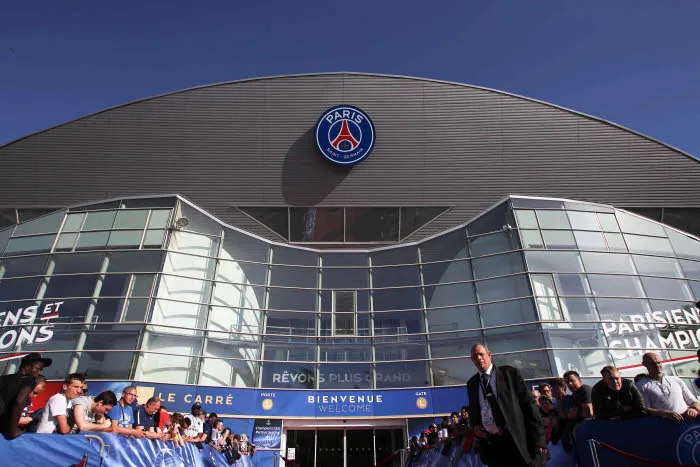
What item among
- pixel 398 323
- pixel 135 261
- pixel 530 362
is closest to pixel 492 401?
pixel 530 362

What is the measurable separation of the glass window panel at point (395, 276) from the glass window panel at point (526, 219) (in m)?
5.55

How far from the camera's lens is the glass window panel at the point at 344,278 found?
2241 centimetres

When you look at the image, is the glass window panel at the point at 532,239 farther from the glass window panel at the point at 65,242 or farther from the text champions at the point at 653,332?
the glass window panel at the point at 65,242

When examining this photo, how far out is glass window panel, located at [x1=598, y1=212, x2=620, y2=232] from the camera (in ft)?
74.0

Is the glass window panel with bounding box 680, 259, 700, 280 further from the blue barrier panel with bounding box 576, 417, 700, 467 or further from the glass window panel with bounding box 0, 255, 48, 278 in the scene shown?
the glass window panel with bounding box 0, 255, 48, 278

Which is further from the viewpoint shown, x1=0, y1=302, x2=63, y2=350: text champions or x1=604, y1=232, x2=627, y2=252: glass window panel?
x1=604, y1=232, x2=627, y2=252: glass window panel

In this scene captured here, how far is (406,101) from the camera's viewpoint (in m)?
26.0

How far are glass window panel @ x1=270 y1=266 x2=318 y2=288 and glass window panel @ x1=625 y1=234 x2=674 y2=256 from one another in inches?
608

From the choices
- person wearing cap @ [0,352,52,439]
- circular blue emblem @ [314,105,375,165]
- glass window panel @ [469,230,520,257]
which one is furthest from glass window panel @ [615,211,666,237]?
person wearing cap @ [0,352,52,439]

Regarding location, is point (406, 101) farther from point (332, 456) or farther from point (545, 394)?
point (545, 394)

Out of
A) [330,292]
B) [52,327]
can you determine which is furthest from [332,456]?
[52,327]

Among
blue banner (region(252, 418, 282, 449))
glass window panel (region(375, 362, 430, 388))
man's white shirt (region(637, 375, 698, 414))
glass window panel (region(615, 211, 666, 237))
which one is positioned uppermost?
glass window panel (region(615, 211, 666, 237))

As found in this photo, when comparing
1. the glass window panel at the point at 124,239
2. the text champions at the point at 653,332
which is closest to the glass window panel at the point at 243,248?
the glass window panel at the point at 124,239

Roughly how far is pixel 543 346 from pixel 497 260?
4.72 metres
